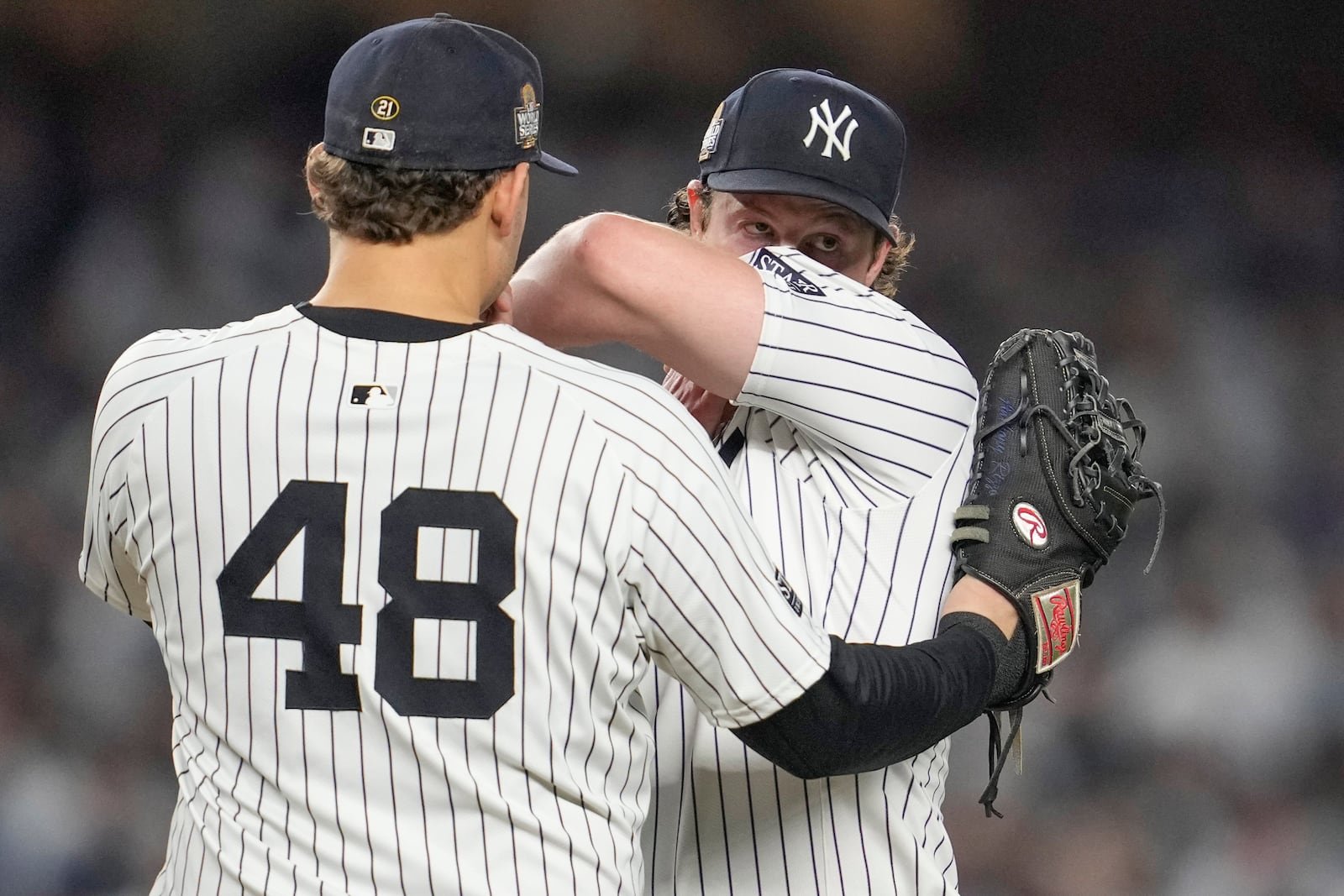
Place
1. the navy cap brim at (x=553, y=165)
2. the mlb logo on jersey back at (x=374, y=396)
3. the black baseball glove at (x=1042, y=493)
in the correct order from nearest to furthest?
the mlb logo on jersey back at (x=374, y=396) → the navy cap brim at (x=553, y=165) → the black baseball glove at (x=1042, y=493)

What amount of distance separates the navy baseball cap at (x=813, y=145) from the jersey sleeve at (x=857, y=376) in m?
0.17

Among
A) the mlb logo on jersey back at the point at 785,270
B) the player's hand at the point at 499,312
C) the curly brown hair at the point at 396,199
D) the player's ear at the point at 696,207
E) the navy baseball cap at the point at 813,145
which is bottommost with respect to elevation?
the player's hand at the point at 499,312

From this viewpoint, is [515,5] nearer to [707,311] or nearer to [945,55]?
[945,55]

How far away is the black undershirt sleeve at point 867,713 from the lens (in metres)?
1.02

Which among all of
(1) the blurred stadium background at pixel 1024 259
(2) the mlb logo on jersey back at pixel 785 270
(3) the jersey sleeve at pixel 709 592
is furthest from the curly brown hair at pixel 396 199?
(1) the blurred stadium background at pixel 1024 259

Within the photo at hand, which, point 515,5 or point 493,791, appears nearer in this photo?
point 493,791

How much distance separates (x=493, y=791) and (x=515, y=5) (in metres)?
3.08

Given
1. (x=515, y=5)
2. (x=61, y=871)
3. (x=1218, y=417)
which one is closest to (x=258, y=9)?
(x=515, y=5)

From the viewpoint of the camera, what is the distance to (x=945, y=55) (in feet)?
12.0

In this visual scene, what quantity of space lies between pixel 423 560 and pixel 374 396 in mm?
119

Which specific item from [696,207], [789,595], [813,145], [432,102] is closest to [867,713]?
[789,595]

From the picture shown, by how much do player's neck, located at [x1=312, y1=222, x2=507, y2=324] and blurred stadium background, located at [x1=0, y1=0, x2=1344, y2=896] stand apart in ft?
8.53

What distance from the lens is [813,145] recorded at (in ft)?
4.75

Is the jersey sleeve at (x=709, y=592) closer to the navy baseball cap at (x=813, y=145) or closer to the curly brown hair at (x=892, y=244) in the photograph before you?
the navy baseball cap at (x=813, y=145)
